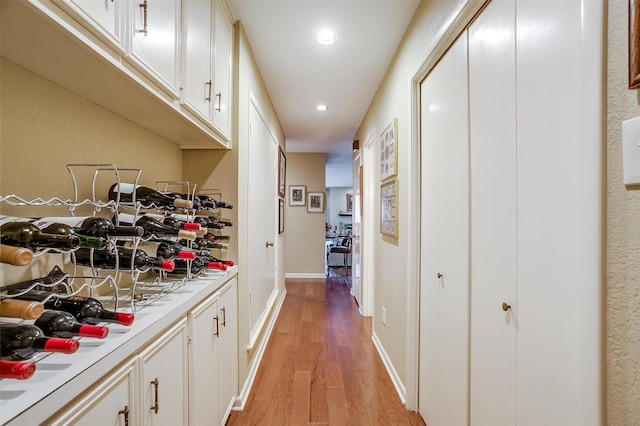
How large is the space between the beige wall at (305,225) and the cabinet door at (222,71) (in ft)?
13.9

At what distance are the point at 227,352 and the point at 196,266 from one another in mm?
564

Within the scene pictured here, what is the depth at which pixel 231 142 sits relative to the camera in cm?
189

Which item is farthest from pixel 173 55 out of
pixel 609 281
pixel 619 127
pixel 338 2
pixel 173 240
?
pixel 609 281

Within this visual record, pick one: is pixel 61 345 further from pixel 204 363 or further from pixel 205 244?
pixel 205 244

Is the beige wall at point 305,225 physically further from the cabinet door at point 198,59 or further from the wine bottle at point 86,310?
the wine bottle at point 86,310

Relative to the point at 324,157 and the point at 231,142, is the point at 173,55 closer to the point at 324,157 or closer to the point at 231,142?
the point at 231,142

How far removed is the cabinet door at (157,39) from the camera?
901 mm

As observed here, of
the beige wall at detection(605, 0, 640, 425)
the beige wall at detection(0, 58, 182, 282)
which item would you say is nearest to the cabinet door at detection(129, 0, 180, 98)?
the beige wall at detection(0, 58, 182, 282)

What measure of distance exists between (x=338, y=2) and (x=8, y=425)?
2092mm

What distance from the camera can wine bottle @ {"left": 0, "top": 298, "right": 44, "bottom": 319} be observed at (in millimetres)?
491

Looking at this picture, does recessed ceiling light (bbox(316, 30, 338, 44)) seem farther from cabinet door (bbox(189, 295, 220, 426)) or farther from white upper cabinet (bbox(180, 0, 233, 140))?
cabinet door (bbox(189, 295, 220, 426))

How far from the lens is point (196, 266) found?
59.4 inches

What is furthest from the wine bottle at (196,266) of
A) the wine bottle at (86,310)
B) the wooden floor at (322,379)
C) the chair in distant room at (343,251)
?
the chair in distant room at (343,251)

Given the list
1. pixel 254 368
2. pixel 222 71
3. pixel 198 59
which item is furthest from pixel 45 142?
pixel 254 368
